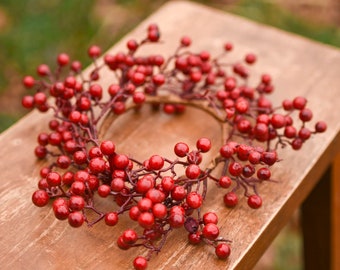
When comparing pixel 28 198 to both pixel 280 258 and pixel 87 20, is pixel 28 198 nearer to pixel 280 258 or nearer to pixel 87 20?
pixel 87 20

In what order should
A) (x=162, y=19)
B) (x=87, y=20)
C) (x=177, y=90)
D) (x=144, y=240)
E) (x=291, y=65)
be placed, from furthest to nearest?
(x=87, y=20)
(x=162, y=19)
(x=291, y=65)
(x=177, y=90)
(x=144, y=240)

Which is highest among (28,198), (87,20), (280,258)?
(28,198)

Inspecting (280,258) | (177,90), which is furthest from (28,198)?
(280,258)

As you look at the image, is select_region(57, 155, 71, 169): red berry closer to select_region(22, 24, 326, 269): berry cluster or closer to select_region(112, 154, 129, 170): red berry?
select_region(22, 24, 326, 269): berry cluster

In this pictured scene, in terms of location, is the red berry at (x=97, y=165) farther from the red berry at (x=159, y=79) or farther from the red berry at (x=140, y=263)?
the red berry at (x=159, y=79)

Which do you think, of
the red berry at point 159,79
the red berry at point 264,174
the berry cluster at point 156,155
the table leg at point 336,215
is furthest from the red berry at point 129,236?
the table leg at point 336,215

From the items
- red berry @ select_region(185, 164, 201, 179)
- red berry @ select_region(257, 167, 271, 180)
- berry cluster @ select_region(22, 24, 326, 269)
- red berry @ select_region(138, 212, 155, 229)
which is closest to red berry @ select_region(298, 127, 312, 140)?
berry cluster @ select_region(22, 24, 326, 269)

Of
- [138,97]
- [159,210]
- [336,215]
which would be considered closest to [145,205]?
[159,210]
